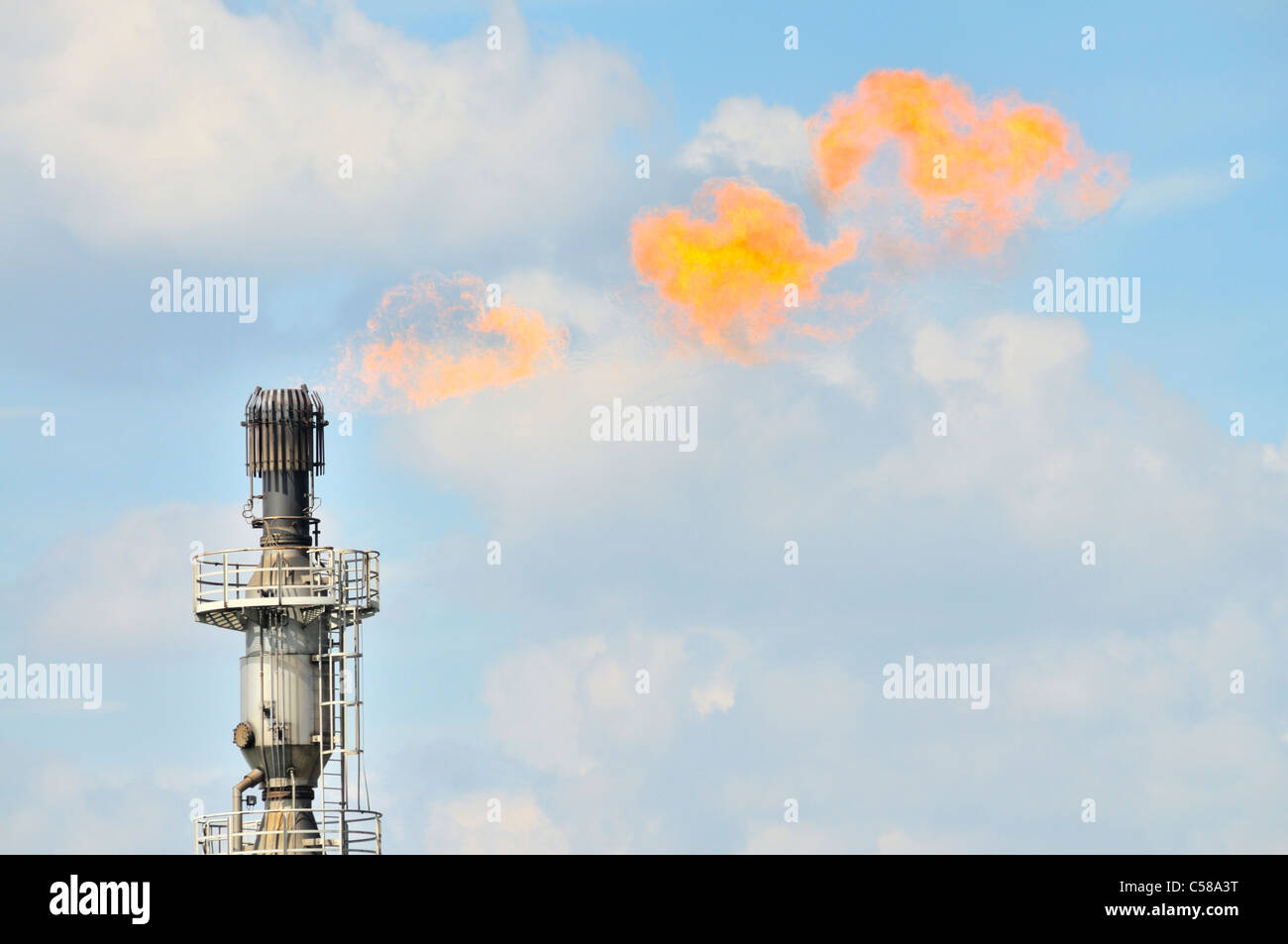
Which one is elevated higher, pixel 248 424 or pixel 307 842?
pixel 248 424
